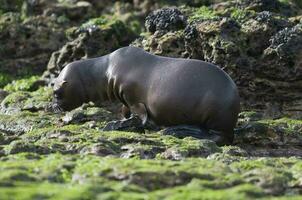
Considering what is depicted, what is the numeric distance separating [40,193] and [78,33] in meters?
14.7

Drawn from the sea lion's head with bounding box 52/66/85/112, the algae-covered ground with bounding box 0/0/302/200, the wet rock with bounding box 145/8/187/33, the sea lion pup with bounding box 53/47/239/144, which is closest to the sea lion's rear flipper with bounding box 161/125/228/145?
the sea lion pup with bounding box 53/47/239/144

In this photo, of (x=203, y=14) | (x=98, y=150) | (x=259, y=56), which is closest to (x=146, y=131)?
(x=98, y=150)

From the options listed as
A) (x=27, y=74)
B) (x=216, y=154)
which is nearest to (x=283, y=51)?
(x=216, y=154)

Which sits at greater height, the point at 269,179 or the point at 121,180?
the point at 121,180

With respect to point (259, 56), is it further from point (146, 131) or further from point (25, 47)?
point (25, 47)

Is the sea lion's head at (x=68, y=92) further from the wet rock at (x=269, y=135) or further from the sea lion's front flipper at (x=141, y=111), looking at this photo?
the wet rock at (x=269, y=135)

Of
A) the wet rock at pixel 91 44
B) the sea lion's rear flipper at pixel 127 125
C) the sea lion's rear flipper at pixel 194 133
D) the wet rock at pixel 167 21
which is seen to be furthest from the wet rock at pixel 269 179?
the wet rock at pixel 91 44

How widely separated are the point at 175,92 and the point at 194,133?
79cm

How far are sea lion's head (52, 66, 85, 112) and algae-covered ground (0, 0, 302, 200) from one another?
0.29m

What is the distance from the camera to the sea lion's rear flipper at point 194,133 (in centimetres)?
1301

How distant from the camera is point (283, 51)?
16188 mm

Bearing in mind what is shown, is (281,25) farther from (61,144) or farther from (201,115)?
(61,144)

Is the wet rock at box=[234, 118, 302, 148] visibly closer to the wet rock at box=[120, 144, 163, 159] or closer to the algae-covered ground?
the algae-covered ground

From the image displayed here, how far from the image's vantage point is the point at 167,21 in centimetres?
1823
